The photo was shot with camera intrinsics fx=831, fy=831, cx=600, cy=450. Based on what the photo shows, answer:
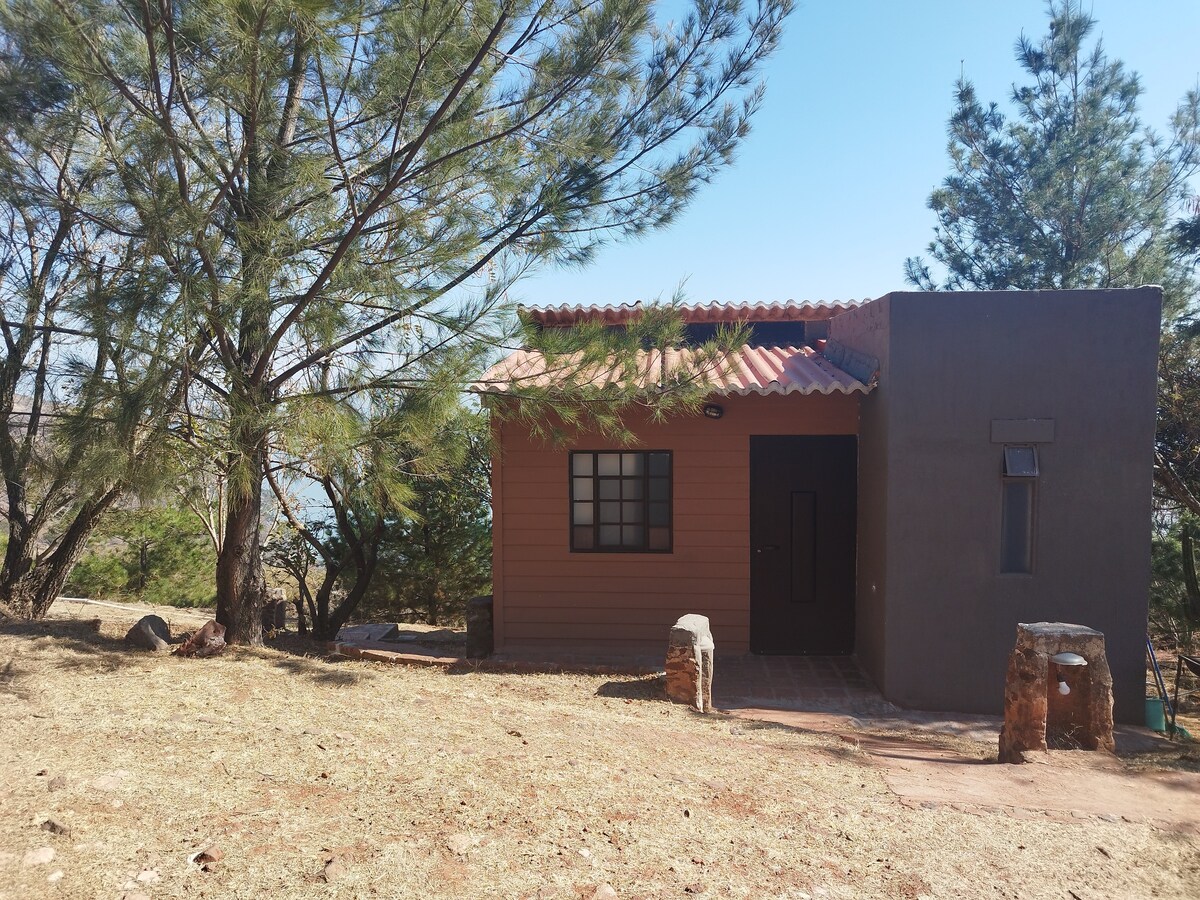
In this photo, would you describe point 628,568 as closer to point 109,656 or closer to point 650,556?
point 650,556

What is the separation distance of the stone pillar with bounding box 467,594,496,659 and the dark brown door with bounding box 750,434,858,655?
2583 mm

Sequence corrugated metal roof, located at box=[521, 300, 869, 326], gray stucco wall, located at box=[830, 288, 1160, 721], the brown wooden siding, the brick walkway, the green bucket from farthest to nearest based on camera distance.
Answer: corrugated metal roof, located at box=[521, 300, 869, 326] → the brown wooden siding → the green bucket → gray stucco wall, located at box=[830, 288, 1160, 721] → the brick walkway

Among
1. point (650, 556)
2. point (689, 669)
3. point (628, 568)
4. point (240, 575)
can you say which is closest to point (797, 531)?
point (650, 556)

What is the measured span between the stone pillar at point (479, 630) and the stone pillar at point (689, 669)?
251 cm

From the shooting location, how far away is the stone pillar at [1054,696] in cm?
497

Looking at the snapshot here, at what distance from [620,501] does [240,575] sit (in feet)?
11.5

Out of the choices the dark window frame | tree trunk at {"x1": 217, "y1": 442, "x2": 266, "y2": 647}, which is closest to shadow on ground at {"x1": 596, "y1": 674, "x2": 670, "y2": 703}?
tree trunk at {"x1": 217, "y1": 442, "x2": 266, "y2": 647}

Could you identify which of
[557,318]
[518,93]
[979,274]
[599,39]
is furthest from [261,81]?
[979,274]

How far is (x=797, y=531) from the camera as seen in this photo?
8.12 m

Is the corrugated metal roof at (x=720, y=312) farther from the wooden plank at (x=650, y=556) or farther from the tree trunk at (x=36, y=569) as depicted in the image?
the tree trunk at (x=36, y=569)

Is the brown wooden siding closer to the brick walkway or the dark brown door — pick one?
the dark brown door

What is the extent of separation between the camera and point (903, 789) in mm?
4273

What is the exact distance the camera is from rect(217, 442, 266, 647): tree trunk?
6.54 metres

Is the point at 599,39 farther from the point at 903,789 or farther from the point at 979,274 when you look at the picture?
the point at 979,274
